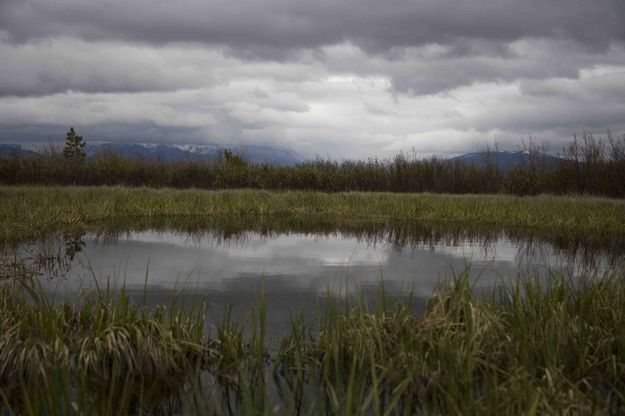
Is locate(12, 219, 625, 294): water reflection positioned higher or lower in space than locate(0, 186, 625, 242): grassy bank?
lower

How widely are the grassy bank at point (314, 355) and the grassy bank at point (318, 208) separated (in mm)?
9216

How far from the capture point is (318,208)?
1866 centimetres

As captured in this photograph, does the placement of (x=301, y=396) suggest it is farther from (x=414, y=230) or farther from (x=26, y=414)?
(x=414, y=230)

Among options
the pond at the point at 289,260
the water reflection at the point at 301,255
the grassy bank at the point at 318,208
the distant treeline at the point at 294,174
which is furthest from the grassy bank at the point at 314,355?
the distant treeline at the point at 294,174

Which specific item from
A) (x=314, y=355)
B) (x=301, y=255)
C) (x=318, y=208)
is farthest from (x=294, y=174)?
(x=314, y=355)

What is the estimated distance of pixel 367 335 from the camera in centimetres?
427

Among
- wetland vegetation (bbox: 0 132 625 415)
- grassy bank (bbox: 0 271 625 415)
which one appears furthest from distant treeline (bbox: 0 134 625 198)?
grassy bank (bbox: 0 271 625 415)

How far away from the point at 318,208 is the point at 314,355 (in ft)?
46.7

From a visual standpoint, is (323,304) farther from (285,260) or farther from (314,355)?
(285,260)

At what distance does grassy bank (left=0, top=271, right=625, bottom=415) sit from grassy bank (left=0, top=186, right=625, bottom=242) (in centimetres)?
922

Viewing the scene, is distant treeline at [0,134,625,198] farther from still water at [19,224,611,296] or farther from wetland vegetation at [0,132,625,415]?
still water at [19,224,611,296]

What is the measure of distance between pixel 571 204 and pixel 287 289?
43.4 ft

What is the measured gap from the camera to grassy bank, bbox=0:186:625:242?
47.2ft

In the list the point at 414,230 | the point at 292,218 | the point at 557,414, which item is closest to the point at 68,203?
the point at 292,218
